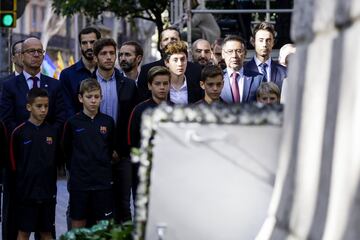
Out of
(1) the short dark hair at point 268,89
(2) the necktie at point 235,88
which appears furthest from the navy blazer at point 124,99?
(1) the short dark hair at point 268,89

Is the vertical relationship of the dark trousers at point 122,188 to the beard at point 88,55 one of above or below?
below

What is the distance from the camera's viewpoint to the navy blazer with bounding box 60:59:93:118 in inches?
482

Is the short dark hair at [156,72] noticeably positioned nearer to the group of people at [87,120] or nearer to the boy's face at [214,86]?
the group of people at [87,120]

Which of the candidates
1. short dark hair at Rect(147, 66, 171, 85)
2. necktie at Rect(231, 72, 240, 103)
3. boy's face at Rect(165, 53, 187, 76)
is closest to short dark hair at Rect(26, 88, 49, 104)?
short dark hair at Rect(147, 66, 171, 85)

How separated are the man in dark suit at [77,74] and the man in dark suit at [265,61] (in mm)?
1500

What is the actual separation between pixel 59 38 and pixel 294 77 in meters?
72.6

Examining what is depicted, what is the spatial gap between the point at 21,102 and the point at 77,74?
72cm

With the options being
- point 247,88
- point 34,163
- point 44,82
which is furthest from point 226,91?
point 34,163

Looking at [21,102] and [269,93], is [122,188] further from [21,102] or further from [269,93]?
[269,93]

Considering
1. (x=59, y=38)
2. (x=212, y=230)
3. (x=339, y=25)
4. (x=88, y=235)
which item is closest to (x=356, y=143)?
(x=339, y=25)

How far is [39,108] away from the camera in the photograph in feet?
37.5

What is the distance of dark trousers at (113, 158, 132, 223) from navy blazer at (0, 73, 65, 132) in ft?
2.12

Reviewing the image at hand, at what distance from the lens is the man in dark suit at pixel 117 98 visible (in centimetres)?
1214

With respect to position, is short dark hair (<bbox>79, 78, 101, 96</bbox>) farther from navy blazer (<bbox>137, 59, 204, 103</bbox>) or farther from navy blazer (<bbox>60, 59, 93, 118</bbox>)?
navy blazer (<bbox>137, 59, 204, 103</bbox>)
